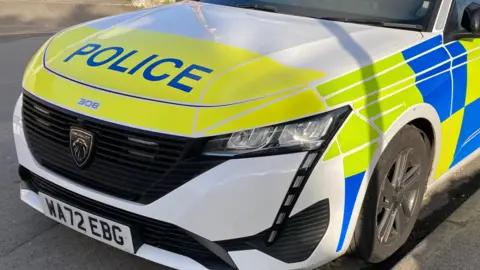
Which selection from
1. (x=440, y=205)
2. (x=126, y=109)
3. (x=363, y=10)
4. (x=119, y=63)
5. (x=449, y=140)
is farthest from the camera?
(x=440, y=205)

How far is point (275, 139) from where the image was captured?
2.30 metres

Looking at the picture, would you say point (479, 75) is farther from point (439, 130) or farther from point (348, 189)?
point (348, 189)

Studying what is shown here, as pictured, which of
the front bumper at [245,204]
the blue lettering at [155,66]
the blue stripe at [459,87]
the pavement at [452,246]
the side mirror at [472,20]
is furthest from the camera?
the side mirror at [472,20]

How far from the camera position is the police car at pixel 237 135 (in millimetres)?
2291

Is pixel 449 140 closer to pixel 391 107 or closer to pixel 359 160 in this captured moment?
pixel 391 107

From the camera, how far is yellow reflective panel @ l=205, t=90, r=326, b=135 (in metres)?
2.29

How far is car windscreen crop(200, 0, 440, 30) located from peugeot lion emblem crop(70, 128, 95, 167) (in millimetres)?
1520

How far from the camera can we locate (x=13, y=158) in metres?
4.22

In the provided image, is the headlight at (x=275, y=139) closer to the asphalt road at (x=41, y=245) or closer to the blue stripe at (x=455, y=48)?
the asphalt road at (x=41, y=245)

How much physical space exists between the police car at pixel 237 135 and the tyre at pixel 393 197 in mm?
11

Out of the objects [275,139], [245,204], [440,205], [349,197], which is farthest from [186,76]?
[440,205]

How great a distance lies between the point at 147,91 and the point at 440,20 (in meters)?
1.74

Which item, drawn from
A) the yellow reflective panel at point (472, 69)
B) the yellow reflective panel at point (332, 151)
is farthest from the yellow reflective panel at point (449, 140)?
the yellow reflective panel at point (332, 151)

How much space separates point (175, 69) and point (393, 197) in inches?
50.9
